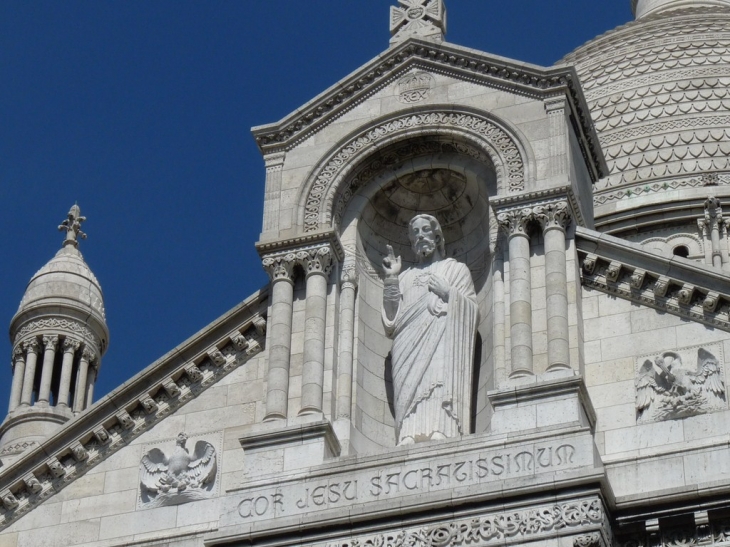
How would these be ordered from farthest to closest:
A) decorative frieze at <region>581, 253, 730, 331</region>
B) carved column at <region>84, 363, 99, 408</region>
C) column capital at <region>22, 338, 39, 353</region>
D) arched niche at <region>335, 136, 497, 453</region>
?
column capital at <region>22, 338, 39, 353</region> → carved column at <region>84, 363, 99, 408</region> → arched niche at <region>335, 136, 497, 453</region> → decorative frieze at <region>581, 253, 730, 331</region>

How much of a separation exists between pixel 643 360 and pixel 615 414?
0.90 meters

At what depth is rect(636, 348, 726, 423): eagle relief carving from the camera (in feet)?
93.9

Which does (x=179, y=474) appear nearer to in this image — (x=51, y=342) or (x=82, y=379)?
(x=82, y=379)

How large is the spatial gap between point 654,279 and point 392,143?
15.2 feet

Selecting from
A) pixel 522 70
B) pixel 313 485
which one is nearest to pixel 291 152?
pixel 522 70

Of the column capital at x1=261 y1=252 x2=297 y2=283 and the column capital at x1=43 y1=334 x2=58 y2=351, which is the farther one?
the column capital at x1=43 y1=334 x2=58 y2=351

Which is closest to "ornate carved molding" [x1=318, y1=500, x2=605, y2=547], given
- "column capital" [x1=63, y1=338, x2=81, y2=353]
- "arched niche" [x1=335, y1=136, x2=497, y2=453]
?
"arched niche" [x1=335, y1=136, x2=497, y2=453]

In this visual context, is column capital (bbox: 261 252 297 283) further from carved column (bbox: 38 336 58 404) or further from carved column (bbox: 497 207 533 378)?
carved column (bbox: 38 336 58 404)

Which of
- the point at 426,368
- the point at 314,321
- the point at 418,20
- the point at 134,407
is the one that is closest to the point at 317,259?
the point at 314,321

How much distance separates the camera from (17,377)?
40.8 metres

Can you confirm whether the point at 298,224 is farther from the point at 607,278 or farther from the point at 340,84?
the point at 607,278

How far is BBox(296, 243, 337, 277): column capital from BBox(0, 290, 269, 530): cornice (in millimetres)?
892

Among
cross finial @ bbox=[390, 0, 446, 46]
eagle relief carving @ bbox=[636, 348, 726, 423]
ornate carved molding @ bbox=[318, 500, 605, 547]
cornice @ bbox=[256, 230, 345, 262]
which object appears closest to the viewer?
ornate carved molding @ bbox=[318, 500, 605, 547]

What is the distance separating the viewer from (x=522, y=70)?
106 feet
